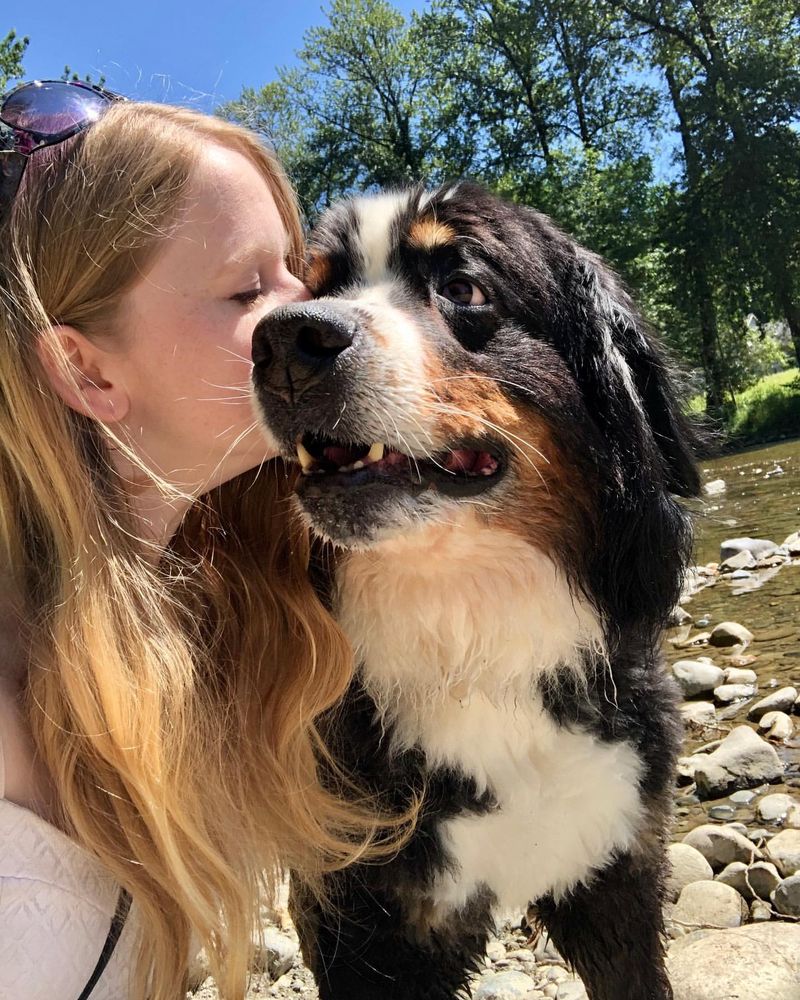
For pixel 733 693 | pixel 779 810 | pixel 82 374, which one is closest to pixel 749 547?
pixel 733 693

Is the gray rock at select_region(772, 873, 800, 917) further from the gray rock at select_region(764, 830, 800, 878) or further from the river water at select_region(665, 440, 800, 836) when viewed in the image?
Result: the river water at select_region(665, 440, 800, 836)

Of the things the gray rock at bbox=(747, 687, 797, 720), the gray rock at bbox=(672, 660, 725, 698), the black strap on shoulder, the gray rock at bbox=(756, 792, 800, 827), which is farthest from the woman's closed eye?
the gray rock at bbox=(672, 660, 725, 698)

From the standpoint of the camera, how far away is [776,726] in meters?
3.47

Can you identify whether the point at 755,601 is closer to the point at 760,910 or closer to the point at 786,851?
the point at 786,851

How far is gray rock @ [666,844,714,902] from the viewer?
265cm

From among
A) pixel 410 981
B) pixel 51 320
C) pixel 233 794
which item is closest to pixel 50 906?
pixel 233 794

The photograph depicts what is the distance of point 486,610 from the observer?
195cm

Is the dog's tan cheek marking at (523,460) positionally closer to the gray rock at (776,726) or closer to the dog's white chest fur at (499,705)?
the dog's white chest fur at (499,705)

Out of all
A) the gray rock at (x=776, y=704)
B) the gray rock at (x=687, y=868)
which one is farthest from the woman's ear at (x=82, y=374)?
the gray rock at (x=776, y=704)

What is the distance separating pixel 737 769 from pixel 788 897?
30.5 inches

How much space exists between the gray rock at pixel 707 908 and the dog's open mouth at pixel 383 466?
159 centimetres

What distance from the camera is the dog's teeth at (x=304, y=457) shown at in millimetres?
1671

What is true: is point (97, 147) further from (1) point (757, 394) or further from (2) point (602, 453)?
(1) point (757, 394)

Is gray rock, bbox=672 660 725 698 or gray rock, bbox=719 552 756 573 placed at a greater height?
gray rock, bbox=672 660 725 698
